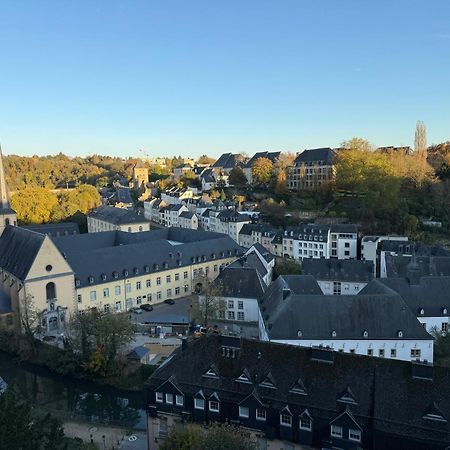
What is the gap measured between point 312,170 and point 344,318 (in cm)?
4756

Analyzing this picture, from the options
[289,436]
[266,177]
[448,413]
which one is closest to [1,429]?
[289,436]

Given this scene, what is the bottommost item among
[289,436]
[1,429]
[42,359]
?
[42,359]

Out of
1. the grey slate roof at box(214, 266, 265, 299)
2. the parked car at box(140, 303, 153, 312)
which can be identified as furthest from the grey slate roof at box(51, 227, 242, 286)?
the grey slate roof at box(214, 266, 265, 299)

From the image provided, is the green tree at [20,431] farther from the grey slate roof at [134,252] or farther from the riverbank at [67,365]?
the grey slate roof at [134,252]

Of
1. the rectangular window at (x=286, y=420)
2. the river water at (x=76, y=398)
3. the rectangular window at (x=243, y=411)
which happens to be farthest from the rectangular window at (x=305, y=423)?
the river water at (x=76, y=398)

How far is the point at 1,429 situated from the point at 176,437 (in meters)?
5.48

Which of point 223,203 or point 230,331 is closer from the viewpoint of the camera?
point 230,331

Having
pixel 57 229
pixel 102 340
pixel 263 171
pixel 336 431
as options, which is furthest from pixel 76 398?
pixel 263 171

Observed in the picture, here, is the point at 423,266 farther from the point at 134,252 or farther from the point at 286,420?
the point at 134,252

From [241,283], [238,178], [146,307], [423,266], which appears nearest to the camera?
[241,283]

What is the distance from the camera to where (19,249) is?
125 ft

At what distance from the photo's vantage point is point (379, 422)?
55.2ft

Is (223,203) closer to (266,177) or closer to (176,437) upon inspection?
(266,177)

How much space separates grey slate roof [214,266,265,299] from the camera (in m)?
36.2
